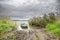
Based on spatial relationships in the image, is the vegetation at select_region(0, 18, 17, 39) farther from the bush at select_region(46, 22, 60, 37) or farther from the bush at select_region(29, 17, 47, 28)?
the bush at select_region(46, 22, 60, 37)

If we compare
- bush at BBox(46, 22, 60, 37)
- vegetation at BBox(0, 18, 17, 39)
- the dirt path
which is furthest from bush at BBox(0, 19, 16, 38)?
bush at BBox(46, 22, 60, 37)

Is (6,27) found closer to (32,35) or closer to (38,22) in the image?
(32,35)

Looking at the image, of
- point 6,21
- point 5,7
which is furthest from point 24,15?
point 6,21

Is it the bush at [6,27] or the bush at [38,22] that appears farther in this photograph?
the bush at [38,22]

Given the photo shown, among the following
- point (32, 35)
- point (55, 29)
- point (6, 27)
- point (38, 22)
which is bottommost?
point (32, 35)

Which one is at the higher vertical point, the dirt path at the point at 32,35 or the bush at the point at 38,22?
the bush at the point at 38,22

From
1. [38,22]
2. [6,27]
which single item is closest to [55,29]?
[38,22]

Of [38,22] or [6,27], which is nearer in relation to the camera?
[6,27]

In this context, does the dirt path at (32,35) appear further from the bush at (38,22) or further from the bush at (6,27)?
the bush at (38,22)

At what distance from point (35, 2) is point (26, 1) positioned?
0.55 meters

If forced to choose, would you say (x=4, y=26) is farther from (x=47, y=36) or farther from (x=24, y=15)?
(x=24, y=15)

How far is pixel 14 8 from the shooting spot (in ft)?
33.5

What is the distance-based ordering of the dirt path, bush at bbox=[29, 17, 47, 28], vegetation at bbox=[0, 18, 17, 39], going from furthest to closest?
bush at bbox=[29, 17, 47, 28] → vegetation at bbox=[0, 18, 17, 39] → the dirt path

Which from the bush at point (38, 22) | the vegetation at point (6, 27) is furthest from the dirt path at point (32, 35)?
the bush at point (38, 22)
